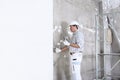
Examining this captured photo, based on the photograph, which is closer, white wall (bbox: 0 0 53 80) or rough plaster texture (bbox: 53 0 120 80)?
white wall (bbox: 0 0 53 80)

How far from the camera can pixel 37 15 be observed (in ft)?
6.95

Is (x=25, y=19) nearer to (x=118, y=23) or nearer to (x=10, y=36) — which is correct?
(x=10, y=36)

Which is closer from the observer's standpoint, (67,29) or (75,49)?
(75,49)

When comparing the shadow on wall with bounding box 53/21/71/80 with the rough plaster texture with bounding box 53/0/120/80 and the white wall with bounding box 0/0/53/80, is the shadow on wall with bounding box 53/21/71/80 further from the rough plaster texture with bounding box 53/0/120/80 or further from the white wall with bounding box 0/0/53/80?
the white wall with bounding box 0/0/53/80

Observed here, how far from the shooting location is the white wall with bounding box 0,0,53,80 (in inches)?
71.0

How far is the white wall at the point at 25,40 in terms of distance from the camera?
5.91 feet

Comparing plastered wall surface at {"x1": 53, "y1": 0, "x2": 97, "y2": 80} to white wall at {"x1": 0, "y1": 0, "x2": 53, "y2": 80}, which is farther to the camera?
plastered wall surface at {"x1": 53, "y1": 0, "x2": 97, "y2": 80}

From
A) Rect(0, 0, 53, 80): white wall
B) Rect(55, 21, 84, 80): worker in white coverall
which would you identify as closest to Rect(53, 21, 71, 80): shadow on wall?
Rect(55, 21, 84, 80): worker in white coverall

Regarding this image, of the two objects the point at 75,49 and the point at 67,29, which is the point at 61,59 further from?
the point at 67,29

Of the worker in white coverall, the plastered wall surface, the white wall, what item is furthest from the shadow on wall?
the white wall

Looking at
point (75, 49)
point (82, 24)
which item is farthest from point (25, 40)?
point (82, 24)

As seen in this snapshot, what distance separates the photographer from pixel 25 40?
1.98 m

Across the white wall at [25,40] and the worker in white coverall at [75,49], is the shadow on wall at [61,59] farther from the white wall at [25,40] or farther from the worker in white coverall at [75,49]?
the white wall at [25,40]

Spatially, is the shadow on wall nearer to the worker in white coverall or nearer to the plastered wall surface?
the plastered wall surface
